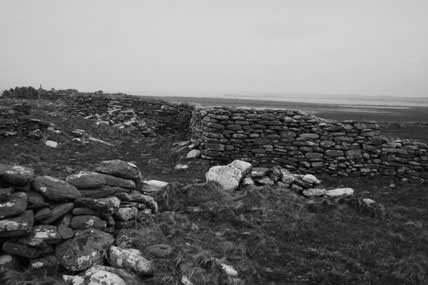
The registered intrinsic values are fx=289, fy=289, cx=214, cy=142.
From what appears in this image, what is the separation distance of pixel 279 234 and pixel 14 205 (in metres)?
4.75

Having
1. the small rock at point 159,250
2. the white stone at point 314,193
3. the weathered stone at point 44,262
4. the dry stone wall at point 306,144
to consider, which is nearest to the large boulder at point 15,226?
the weathered stone at point 44,262

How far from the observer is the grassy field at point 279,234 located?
4.61m

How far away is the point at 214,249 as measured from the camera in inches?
200

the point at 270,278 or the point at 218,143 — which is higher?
the point at 218,143

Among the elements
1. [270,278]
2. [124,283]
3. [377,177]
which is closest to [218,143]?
[377,177]

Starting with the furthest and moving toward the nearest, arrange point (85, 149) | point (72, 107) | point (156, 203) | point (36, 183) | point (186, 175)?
point (72, 107)
point (85, 149)
point (186, 175)
point (156, 203)
point (36, 183)

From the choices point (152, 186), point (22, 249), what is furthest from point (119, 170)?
point (22, 249)

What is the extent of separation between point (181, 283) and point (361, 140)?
9.47m

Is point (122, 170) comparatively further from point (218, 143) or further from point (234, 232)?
point (218, 143)

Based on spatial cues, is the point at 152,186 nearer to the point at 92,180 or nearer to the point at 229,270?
the point at 92,180

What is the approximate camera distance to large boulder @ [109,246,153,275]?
4.14 metres

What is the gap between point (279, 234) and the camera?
5.96 meters

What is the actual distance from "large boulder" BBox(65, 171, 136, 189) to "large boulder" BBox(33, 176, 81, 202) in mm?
277

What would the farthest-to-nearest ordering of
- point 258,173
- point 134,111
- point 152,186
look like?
point 134,111 → point 258,173 → point 152,186
